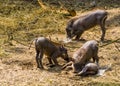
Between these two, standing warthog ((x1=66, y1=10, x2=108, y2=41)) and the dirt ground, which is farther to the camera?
standing warthog ((x1=66, y1=10, x2=108, y2=41))

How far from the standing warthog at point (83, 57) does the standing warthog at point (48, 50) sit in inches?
13.7

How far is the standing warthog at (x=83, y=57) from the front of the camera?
29.7 ft

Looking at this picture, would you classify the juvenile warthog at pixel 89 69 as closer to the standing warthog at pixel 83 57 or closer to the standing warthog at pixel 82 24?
the standing warthog at pixel 83 57

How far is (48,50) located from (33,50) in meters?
1.17

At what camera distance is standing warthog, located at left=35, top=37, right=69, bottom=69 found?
9289 millimetres

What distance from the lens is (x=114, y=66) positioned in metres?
9.41

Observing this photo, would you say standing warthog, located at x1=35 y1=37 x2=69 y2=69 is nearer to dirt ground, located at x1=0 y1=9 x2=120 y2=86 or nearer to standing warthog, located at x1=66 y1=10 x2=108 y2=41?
dirt ground, located at x1=0 y1=9 x2=120 y2=86

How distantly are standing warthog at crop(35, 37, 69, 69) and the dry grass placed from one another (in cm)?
20

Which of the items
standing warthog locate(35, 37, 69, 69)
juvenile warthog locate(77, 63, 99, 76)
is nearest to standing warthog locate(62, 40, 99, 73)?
juvenile warthog locate(77, 63, 99, 76)

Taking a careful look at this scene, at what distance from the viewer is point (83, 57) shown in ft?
30.1

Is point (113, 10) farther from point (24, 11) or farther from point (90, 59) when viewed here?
point (90, 59)

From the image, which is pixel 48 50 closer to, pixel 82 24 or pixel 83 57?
pixel 83 57

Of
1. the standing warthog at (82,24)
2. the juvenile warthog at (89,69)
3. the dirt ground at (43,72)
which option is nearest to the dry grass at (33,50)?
the dirt ground at (43,72)

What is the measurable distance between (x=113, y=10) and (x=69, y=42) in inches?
112
